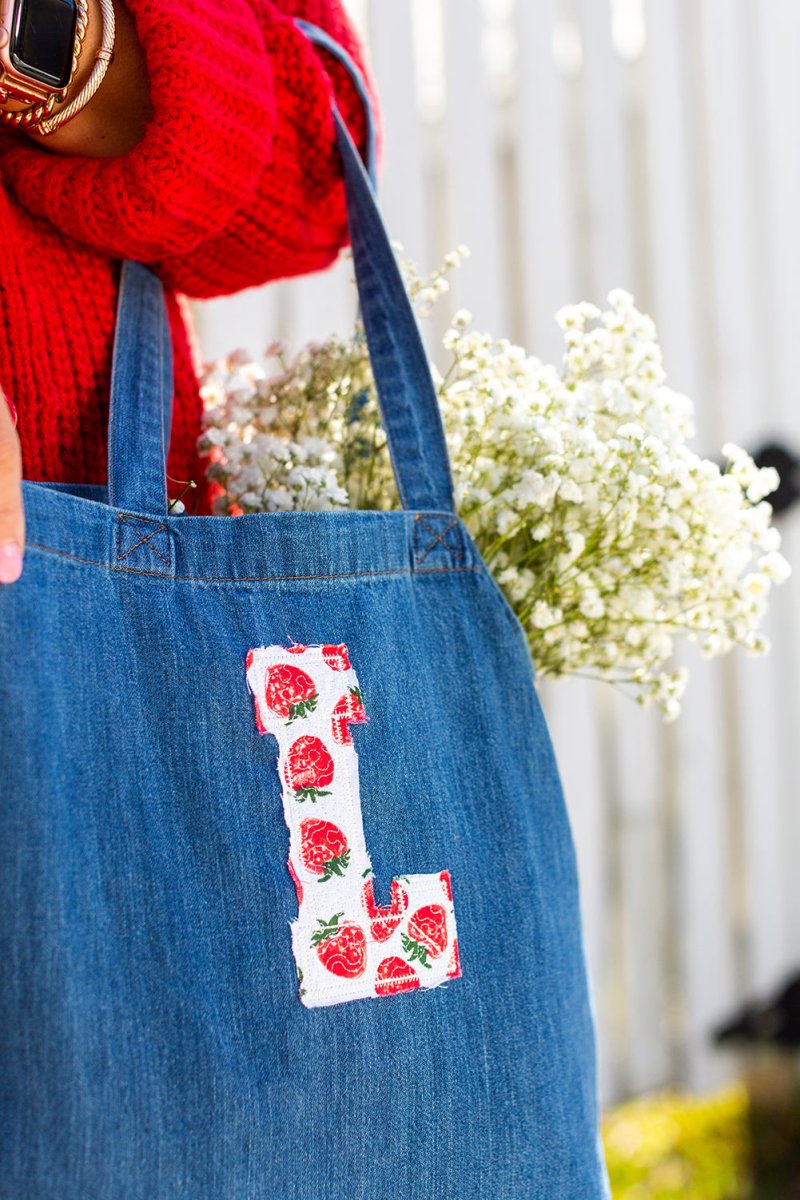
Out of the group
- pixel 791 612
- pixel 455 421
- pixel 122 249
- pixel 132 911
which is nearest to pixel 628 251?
pixel 791 612

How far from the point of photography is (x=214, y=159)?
0.70m

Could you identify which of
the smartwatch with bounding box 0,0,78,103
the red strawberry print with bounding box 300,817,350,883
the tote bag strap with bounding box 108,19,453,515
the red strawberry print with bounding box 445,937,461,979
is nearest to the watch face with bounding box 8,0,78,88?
the smartwatch with bounding box 0,0,78,103

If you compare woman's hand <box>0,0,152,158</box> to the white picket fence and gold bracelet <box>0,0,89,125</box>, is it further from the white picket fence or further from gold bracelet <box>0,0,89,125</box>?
the white picket fence

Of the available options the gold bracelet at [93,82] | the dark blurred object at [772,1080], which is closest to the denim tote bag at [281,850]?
the gold bracelet at [93,82]

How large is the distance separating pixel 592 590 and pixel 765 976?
1.69 m

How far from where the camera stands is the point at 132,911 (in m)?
0.60

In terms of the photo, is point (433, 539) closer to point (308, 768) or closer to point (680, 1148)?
point (308, 768)

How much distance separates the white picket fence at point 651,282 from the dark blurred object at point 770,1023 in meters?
0.03

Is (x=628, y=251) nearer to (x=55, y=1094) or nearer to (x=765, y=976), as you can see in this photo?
(x=765, y=976)

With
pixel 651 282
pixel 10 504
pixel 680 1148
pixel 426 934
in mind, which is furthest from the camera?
pixel 651 282

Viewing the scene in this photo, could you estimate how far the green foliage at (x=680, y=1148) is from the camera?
1830 mm

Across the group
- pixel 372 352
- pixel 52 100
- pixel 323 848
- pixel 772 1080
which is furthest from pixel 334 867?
pixel 772 1080

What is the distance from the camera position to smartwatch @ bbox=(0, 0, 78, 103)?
24.2 inches

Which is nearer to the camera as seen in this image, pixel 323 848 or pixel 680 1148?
pixel 323 848
